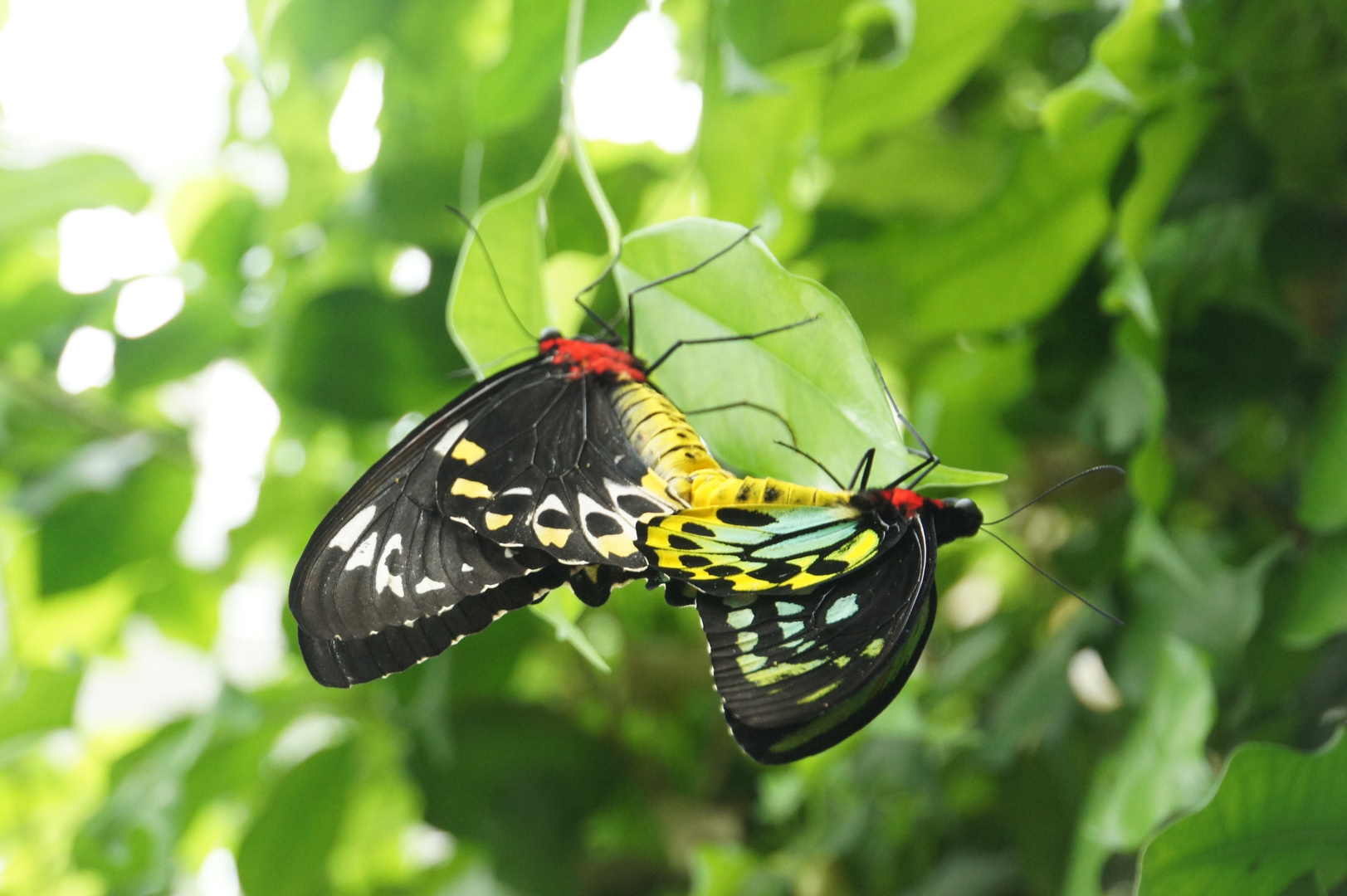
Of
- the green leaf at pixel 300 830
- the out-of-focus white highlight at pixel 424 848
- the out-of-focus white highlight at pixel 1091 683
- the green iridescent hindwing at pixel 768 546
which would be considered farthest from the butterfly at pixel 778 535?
the out-of-focus white highlight at pixel 424 848

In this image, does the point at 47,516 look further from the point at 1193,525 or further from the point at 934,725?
the point at 1193,525

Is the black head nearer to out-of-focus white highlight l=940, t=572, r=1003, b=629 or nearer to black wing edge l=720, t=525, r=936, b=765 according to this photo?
black wing edge l=720, t=525, r=936, b=765

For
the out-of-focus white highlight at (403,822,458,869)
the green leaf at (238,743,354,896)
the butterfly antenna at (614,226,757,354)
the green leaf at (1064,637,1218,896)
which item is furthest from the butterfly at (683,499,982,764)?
the out-of-focus white highlight at (403,822,458,869)

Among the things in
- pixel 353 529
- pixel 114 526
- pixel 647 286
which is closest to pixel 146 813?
pixel 114 526

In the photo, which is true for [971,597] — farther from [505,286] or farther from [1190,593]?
[505,286]

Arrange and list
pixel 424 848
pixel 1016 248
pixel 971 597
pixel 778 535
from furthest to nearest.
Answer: pixel 424 848
pixel 971 597
pixel 1016 248
pixel 778 535

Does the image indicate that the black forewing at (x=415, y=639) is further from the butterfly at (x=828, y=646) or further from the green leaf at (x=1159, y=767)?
the green leaf at (x=1159, y=767)

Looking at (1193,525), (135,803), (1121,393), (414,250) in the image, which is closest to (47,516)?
(135,803)
